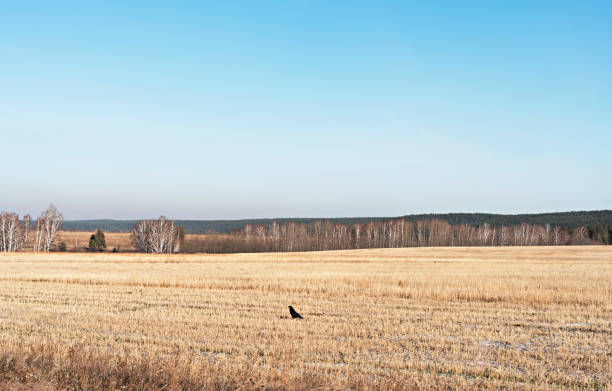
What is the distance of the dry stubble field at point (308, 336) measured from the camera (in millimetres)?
7430

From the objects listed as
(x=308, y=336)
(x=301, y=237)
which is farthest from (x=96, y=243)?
(x=308, y=336)

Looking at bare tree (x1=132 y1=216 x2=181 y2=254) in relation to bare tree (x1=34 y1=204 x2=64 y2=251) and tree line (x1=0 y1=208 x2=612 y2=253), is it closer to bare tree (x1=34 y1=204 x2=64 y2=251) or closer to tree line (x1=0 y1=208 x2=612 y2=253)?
tree line (x1=0 y1=208 x2=612 y2=253)

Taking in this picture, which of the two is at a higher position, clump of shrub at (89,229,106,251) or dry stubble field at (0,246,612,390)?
dry stubble field at (0,246,612,390)

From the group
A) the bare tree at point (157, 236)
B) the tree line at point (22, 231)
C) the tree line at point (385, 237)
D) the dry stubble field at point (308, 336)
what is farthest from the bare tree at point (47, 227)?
the dry stubble field at point (308, 336)

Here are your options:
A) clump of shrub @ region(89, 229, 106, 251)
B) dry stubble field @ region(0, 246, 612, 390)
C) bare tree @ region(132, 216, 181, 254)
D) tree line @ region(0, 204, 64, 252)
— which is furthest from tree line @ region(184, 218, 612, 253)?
dry stubble field @ region(0, 246, 612, 390)

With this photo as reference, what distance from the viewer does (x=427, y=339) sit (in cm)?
1280

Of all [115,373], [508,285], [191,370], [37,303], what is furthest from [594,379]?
[37,303]

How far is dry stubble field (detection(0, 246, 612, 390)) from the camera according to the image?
293 inches

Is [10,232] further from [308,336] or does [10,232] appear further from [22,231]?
[308,336]

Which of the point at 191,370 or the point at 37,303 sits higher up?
the point at 191,370

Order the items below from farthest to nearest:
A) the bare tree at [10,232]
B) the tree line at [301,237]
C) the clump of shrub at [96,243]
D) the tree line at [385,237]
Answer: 1. the tree line at [385,237]
2. the clump of shrub at [96,243]
3. the tree line at [301,237]
4. the bare tree at [10,232]

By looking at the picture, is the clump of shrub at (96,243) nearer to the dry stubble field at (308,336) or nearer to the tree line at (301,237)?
the tree line at (301,237)

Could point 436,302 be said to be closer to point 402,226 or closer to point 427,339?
point 427,339

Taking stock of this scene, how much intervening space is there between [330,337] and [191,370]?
6175 millimetres
